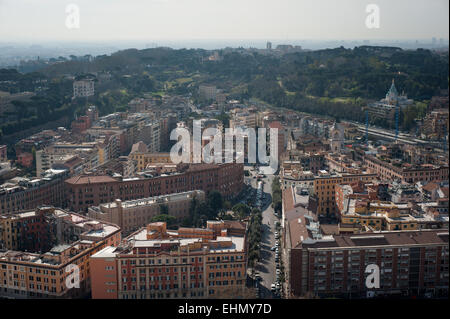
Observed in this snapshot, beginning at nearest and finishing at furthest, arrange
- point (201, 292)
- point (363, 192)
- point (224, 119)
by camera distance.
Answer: point (201, 292) < point (363, 192) < point (224, 119)

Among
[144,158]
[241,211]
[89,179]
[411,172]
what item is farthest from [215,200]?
[411,172]

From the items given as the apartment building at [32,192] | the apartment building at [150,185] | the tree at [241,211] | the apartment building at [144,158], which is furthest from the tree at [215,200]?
the apartment building at [32,192]

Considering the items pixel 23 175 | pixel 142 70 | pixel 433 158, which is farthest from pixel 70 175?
pixel 142 70

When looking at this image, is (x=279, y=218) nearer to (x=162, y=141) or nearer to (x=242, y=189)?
(x=242, y=189)
